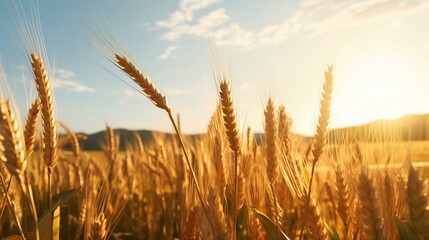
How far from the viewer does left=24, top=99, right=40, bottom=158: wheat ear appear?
1.39 metres

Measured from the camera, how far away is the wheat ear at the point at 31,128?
1395mm

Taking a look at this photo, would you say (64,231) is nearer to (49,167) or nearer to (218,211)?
(49,167)

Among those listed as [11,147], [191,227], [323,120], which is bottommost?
[191,227]

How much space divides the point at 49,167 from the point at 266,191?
42.8 inches

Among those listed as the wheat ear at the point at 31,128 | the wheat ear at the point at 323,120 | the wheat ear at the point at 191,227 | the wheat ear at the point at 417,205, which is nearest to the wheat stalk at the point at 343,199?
the wheat ear at the point at 323,120

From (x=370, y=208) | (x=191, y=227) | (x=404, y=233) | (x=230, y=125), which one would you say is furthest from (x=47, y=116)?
(x=404, y=233)

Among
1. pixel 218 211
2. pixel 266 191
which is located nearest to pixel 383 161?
pixel 266 191

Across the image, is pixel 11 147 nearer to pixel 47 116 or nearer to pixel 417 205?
pixel 47 116

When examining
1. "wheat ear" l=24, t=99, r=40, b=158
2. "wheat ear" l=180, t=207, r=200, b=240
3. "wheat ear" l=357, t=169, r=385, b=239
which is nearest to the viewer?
"wheat ear" l=357, t=169, r=385, b=239

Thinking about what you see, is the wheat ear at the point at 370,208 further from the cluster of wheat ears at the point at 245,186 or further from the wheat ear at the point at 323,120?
the wheat ear at the point at 323,120

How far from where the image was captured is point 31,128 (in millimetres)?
1487

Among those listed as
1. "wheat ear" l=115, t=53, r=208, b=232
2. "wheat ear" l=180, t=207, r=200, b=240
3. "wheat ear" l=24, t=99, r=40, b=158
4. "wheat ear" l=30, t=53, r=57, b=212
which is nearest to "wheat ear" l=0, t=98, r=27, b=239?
"wheat ear" l=30, t=53, r=57, b=212

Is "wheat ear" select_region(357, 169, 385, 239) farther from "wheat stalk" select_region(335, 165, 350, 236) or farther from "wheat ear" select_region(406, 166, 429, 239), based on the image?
"wheat stalk" select_region(335, 165, 350, 236)

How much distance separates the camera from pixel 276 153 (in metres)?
1.58
